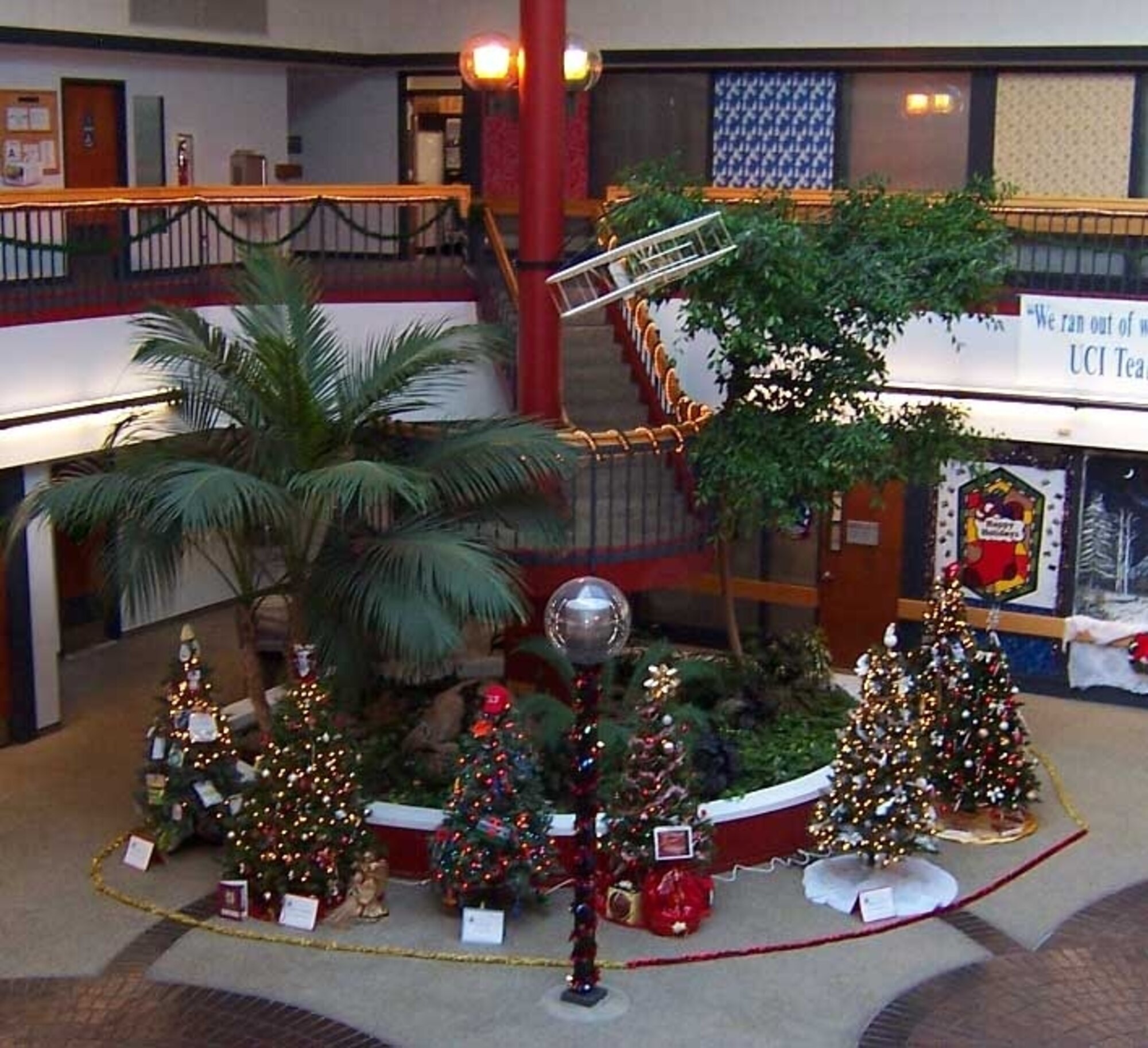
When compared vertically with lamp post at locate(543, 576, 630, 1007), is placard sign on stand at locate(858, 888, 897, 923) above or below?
below

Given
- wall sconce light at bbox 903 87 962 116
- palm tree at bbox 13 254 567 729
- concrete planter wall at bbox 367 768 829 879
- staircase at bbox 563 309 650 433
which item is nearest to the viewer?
palm tree at bbox 13 254 567 729

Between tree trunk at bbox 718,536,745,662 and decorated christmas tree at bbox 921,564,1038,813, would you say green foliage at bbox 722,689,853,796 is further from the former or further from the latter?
tree trunk at bbox 718,536,745,662

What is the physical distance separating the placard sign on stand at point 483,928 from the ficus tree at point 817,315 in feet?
12.1

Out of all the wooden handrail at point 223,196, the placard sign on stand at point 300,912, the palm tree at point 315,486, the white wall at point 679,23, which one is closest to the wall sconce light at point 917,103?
the white wall at point 679,23

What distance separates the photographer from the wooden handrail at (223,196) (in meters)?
14.4

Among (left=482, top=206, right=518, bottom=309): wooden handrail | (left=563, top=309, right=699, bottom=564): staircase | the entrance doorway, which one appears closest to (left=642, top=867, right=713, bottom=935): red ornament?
(left=563, top=309, right=699, bottom=564): staircase

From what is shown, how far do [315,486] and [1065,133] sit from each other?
10.1 m

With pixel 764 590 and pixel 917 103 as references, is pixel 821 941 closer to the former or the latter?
pixel 764 590

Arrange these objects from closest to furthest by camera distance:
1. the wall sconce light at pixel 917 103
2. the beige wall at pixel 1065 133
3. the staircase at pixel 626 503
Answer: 1. the staircase at pixel 626 503
2. the beige wall at pixel 1065 133
3. the wall sconce light at pixel 917 103

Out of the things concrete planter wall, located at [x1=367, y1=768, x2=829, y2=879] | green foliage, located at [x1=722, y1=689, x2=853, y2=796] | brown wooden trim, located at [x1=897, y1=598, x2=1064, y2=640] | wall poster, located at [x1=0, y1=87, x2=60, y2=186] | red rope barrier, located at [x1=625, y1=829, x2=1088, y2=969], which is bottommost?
red rope barrier, located at [x1=625, y1=829, x2=1088, y2=969]

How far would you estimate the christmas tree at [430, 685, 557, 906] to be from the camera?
11.3 metres

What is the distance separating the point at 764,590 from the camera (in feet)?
59.3

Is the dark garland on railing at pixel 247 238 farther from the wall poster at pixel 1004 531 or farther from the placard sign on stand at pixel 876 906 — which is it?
the placard sign on stand at pixel 876 906

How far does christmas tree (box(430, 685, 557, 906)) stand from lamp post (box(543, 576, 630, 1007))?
1.70 feet
